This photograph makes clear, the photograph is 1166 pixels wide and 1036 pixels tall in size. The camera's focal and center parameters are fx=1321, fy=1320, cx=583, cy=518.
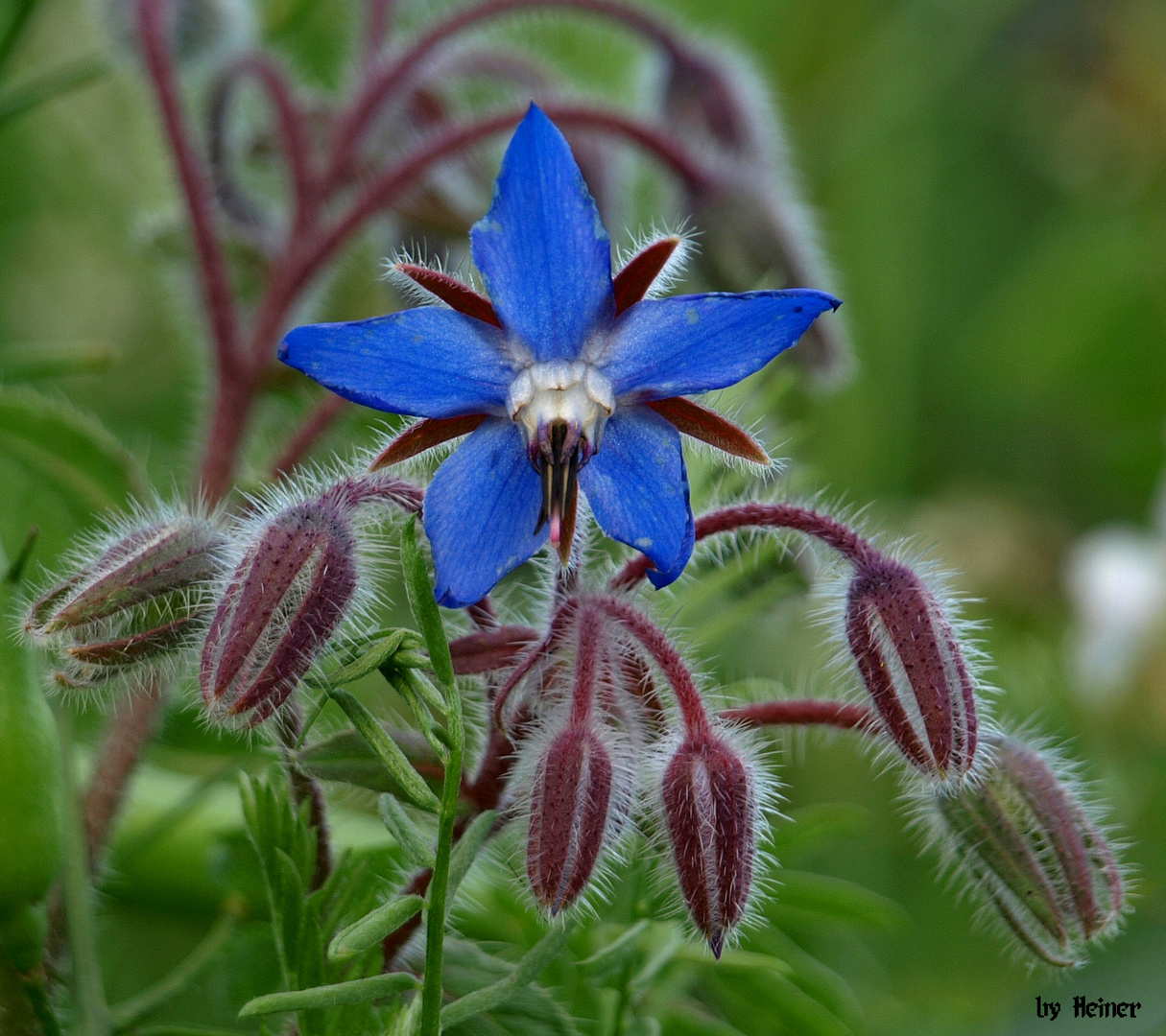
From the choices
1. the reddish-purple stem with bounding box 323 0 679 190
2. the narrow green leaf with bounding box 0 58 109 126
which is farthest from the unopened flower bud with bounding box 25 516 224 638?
the reddish-purple stem with bounding box 323 0 679 190

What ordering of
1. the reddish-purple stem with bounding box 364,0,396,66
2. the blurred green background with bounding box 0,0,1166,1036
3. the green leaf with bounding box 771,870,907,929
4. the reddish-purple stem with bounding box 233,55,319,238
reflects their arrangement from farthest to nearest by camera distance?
the blurred green background with bounding box 0,0,1166,1036 < the reddish-purple stem with bounding box 364,0,396,66 < the reddish-purple stem with bounding box 233,55,319,238 < the green leaf with bounding box 771,870,907,929

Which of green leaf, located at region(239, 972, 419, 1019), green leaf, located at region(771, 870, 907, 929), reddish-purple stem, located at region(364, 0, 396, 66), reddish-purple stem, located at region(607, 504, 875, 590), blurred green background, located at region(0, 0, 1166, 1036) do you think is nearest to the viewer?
green leaf, located at region(239, 972, 419, 1019)

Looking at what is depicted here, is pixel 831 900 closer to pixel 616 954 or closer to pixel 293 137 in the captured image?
pixel 616 954

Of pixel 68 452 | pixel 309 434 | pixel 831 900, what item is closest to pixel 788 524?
pixel 831 900

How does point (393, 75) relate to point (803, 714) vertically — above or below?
above

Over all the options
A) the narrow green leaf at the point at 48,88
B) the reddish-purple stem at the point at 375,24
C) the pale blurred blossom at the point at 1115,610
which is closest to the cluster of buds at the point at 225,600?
the narrow green leaf at the point at 48,88

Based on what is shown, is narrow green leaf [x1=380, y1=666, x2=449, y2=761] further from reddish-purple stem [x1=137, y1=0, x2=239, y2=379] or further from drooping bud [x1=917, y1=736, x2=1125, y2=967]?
reddish-purple stem [x1=137, y1=0, x2=239, y2=379]
